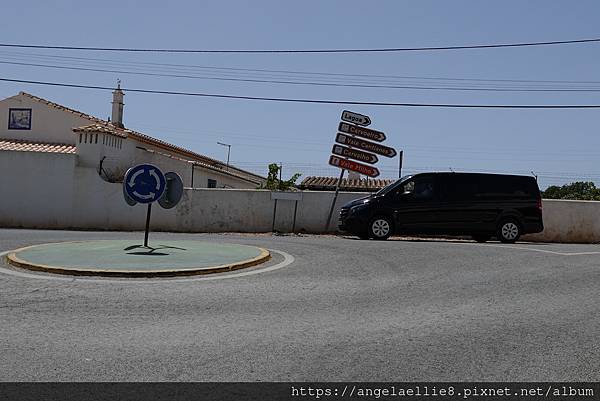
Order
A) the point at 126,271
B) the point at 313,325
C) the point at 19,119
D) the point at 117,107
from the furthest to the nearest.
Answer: the point at 117,107
the point at 19,119
the point at 126,271
the point at 313,325

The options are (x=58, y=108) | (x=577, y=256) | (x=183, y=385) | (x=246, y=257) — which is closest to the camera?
(x=183, y=385)

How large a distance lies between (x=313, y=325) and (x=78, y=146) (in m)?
18.9

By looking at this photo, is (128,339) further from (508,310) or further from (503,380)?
(508,310)

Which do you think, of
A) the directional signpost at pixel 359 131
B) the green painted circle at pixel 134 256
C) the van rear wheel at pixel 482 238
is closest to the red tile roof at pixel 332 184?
the directional signpost at pixel 359 131

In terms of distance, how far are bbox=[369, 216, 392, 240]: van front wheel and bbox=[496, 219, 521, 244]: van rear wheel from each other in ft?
9.93

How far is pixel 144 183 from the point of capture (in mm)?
11734

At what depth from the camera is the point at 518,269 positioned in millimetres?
10359

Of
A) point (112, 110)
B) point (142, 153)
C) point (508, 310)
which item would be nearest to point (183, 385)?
point (508, 310)

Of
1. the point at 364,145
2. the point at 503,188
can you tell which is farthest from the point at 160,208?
the point at 503,188

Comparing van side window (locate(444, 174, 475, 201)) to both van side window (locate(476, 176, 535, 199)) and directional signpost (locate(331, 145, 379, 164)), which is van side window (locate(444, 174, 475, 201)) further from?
directional signpost (locate(331, 145, 379, 164))

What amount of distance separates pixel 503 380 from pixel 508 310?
2.54 metres

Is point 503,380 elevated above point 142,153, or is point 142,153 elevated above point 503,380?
point 142,153

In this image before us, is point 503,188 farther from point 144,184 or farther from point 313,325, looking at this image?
point 313,325

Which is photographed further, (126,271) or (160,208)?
(160,208)
